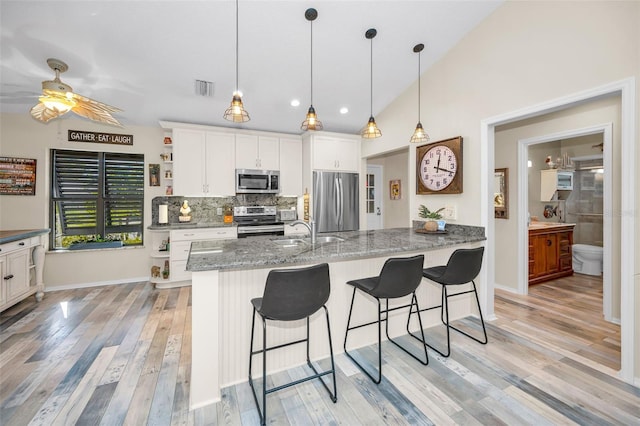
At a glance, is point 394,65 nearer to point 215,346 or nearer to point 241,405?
point 215,346

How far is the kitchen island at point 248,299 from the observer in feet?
5.59

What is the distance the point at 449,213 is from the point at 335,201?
2006 mm

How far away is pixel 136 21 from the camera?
248 centimetres

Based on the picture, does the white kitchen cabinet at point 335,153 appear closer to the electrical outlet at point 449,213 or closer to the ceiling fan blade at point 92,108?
the electrical outlet at point 449,213

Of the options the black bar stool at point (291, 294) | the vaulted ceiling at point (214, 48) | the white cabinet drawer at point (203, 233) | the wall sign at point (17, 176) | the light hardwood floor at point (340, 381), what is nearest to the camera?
the black bar stool at point (291, 294)

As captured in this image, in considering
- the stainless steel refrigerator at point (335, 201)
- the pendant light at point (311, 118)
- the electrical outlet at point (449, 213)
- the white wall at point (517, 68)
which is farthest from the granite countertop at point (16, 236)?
the electrical outlet at point (449, 213)

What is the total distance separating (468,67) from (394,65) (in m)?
0.86

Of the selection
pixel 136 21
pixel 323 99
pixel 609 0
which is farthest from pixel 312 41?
pixel 609 0

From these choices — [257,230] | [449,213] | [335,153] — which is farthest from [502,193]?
[257,230]

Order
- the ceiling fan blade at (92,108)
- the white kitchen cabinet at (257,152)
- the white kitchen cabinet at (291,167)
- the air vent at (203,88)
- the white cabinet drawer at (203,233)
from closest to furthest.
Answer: the ceiling fan blade at (92,108) → the air vent at (203,88) → the white cabinet drawer at (203,233) → the white kitchen cabinet at (257,152) → the white kitchen cabinet at (291,167)

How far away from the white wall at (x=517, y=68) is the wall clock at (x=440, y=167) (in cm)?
9

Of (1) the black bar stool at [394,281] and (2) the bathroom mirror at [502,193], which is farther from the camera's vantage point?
(2) the bathroom mirror at [502,193]

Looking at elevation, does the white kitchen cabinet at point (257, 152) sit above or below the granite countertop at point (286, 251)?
above

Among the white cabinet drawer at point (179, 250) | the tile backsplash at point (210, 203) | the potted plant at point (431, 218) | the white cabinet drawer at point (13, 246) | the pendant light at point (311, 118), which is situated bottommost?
the white cabinet drawer at point (179, 250)
